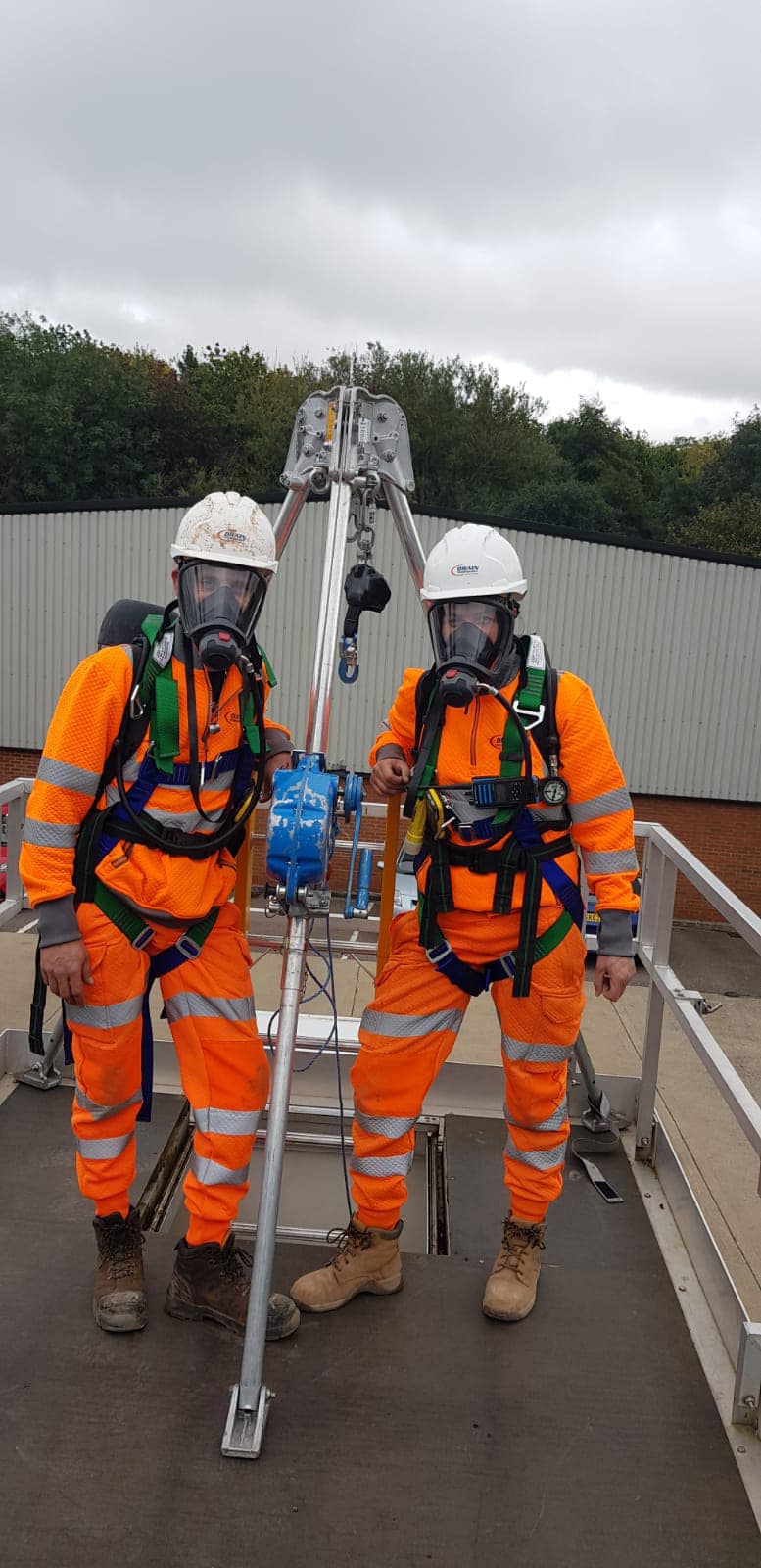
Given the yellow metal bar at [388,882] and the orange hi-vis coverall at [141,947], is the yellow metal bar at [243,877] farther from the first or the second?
the orange hi-vis coverall at [141,947]

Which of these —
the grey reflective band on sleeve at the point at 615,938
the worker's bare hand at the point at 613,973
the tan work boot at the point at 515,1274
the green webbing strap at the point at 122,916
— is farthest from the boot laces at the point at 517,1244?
the green webbing strap at the point at 122,916

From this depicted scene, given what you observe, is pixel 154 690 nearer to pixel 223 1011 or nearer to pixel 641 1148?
pixel 223 1011

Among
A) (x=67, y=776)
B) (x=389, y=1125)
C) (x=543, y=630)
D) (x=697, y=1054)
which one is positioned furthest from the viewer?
(x=543, y=630)

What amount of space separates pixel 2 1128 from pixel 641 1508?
2486mm

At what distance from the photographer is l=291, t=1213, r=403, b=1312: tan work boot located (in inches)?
114

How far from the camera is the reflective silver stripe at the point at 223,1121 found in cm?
281

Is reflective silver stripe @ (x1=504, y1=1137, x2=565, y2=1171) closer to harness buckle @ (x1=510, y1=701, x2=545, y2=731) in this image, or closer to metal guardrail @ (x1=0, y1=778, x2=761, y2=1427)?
metal guardrail @ (x1=0, y1=778, x2=761, y2=1427)

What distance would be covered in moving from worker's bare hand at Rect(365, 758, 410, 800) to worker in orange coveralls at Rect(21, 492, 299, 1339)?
0.36 meters

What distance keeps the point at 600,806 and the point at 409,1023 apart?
757mm

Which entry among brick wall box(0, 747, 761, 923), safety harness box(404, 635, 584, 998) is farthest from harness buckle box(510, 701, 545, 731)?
brick wall box(0, 747, 761, 923)

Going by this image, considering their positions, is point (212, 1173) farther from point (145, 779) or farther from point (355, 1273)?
point (145, 779)

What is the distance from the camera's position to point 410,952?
3.00 m

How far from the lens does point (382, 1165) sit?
9.87 feet

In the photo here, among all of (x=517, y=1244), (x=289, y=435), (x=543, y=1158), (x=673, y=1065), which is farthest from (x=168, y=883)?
(x=289, y=435)
